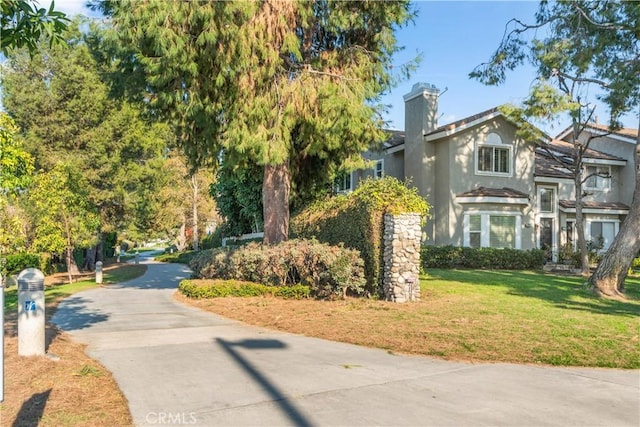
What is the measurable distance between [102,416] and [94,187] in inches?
1043

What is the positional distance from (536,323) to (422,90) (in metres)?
17.1

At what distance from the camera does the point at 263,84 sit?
43.0 feet

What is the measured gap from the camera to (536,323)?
926 centimetres

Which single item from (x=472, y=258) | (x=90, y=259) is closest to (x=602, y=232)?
(x=472, y=258)

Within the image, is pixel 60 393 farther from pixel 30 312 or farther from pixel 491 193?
pixel 491 193

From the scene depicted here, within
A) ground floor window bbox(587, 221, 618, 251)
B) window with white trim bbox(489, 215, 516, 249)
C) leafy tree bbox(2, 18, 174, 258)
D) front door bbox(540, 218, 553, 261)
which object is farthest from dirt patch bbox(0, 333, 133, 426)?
ground floor window bbox(587, 221, 618, 251)

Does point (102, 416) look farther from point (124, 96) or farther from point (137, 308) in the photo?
point (124, 96)

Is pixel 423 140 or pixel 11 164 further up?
→ pixel 423 140

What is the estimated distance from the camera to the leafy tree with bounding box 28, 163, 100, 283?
2031 cm

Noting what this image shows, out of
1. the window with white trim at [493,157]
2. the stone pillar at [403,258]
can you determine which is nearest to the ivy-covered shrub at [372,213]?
the stone pillar at [403,258]

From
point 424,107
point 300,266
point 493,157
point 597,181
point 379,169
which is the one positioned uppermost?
point 424,107

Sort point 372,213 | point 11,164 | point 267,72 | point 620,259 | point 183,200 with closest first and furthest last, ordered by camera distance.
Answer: point 11,164 → point 267,72 → point 372,213 → point 620,259 → point 183,200

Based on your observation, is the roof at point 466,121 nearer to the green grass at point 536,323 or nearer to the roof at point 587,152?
the roof at point 587,152

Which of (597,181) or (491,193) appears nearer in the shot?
(491,193)
